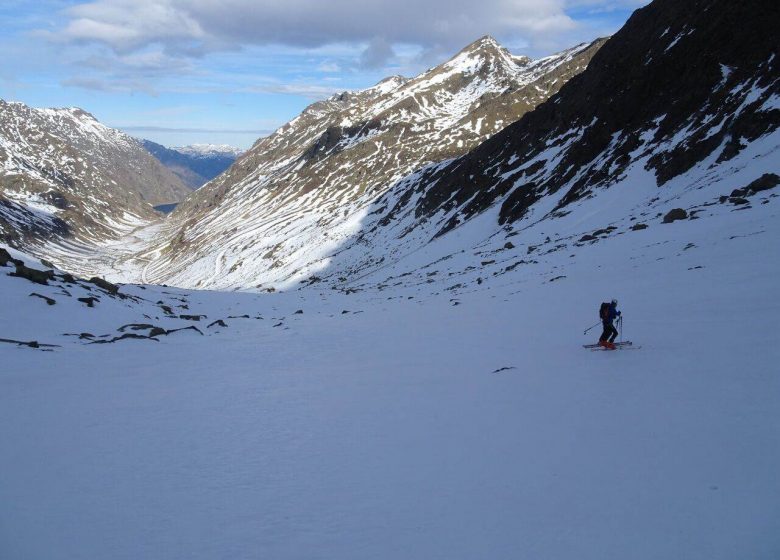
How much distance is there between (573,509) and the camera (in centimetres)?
591

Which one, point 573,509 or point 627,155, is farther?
point 627,155

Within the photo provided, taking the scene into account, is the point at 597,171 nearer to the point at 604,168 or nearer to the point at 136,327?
the point at 604,168

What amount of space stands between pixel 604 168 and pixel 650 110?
34.0ft

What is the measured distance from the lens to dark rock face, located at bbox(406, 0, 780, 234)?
118ft

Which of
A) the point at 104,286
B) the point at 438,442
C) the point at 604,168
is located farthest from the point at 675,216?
the point at 104,286

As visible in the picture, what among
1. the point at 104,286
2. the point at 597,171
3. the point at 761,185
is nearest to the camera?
the point at 761,185

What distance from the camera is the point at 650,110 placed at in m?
50.1

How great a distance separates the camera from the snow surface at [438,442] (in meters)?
5.74

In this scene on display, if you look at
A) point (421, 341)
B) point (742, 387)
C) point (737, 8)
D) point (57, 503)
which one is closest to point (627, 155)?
point (737, 8)

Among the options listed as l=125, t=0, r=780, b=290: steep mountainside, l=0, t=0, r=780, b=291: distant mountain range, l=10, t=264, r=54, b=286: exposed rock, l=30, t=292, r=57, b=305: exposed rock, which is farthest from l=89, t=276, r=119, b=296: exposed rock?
l=0, t=0, r=780, b=291: distant mountain range

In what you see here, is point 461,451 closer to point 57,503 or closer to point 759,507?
point 759,507

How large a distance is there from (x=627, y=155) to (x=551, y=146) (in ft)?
71.7

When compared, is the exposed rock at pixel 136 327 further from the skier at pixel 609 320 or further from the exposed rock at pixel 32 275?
the skier at pixel 609 320

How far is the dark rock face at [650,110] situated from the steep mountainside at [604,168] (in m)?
0.18
